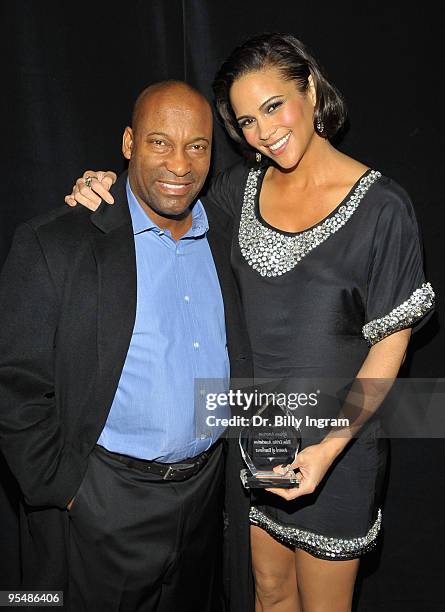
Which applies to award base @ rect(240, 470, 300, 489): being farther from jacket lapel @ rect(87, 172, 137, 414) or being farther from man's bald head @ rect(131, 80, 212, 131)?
man's bald head @ rect(131, 80, 212, 131)

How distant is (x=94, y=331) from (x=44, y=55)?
815mm

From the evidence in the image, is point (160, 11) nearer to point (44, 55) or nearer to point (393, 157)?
point (44, 55)

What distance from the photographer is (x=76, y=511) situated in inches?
68.7

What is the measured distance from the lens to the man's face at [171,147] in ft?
5.58

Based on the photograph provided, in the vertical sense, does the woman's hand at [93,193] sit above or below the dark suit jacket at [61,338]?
above

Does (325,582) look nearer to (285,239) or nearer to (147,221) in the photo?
(285,239)

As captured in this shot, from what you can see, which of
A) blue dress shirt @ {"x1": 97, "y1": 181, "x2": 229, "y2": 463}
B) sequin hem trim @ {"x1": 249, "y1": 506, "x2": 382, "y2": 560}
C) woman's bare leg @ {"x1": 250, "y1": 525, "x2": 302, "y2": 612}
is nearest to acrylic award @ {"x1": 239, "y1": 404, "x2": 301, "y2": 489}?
blue dress shirt @ {"x1": 97, "y1": 181, "x2": 229, "y2": 463}

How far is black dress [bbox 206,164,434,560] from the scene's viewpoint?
5.76 feet

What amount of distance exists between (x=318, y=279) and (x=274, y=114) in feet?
1.32

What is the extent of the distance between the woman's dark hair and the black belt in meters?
0.86

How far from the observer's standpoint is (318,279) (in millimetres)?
1800

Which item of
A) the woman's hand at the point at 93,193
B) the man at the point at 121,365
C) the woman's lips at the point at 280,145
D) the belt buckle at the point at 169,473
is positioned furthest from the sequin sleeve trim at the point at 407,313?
the woman's hand at the point at 93,193

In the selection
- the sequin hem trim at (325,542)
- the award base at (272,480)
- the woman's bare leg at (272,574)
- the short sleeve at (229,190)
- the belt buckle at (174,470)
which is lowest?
the woman's bare leg at (272,574)

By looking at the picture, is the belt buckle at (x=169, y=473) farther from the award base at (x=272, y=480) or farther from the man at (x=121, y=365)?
the award base at (x=272, y=480)
